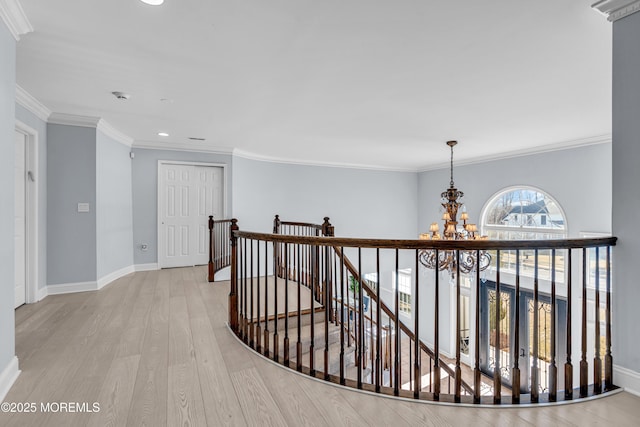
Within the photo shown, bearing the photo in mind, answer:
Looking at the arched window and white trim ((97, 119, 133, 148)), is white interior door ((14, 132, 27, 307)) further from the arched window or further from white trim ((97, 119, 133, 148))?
the arched window

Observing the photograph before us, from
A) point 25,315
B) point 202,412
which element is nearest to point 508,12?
point 202,412

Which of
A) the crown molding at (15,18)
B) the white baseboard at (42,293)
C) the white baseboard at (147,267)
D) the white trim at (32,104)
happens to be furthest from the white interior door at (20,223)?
the crown molding at (15,18)

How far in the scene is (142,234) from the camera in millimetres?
5363

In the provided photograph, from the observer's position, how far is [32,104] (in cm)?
341

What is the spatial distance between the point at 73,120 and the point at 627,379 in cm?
572

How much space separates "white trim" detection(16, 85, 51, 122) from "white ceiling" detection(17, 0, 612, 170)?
10 cm

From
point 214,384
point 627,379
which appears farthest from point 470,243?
point 214,384

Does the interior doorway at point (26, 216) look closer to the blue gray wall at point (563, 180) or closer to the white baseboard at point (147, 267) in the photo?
the white baseboard at point (147, 267)

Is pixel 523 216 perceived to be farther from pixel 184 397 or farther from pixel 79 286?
pixel 79 286

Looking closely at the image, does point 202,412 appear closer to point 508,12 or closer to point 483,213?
point 508,12

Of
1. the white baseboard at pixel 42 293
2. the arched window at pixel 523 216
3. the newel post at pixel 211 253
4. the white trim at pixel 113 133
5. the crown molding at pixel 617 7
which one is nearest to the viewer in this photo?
the crown molding at pixel 617 7

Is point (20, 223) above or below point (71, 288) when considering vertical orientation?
above

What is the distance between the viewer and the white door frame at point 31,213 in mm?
3545

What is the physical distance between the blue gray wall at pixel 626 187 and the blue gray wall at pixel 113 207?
5246 millimetres
